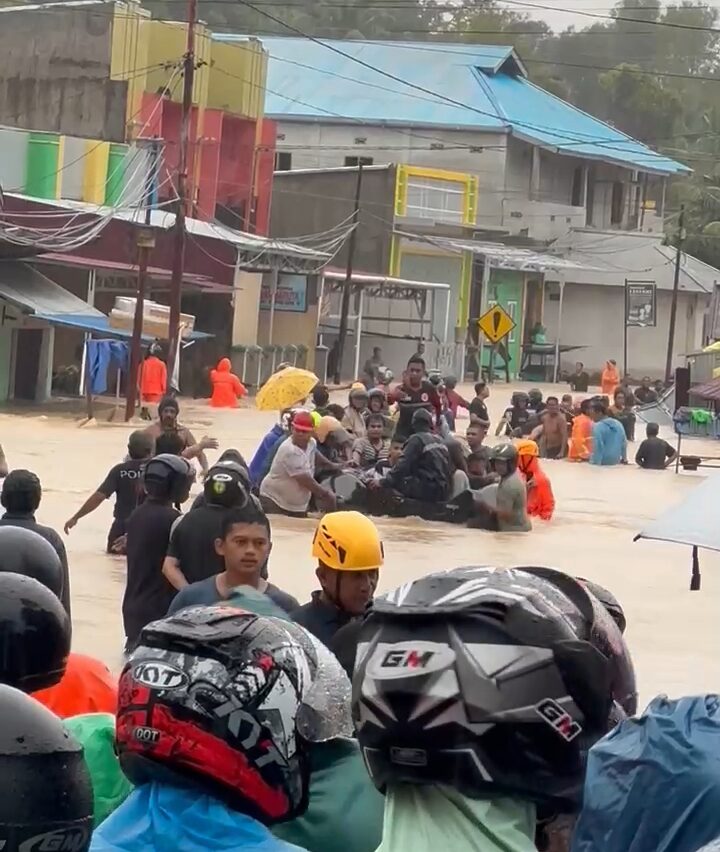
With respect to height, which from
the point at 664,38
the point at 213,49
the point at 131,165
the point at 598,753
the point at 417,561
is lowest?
the point at 417,561

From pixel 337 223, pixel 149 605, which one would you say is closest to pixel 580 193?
pixel 337 223

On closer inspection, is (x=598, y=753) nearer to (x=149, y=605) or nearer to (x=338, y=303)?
(x=149, y=605)

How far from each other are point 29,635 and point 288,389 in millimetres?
18987

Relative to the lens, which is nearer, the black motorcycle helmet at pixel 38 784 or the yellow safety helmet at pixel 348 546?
the black motorcycle helmet at pixel 38 784

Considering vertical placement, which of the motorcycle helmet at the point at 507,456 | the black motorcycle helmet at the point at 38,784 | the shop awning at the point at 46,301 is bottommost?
the motorcycle helmet at the point at 507,456

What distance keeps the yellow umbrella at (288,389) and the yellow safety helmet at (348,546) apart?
1544cm

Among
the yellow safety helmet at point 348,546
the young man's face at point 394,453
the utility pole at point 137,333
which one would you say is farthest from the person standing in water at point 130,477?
the utility pole at point 137,333

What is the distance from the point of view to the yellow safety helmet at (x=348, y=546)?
20.4 ft

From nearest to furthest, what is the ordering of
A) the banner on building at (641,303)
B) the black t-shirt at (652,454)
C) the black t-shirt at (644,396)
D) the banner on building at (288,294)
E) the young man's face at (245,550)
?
the young man's face at (245,550) → the black t-shirt at (652,454) → the black t-shirt at (644,396) → the banner on building at (288,294) → the banner on building at (641,303)

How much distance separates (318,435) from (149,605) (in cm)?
1010

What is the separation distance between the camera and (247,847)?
2895 millimetres

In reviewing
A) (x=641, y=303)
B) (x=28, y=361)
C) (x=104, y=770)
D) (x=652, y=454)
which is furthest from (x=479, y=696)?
(x=641, y=303)

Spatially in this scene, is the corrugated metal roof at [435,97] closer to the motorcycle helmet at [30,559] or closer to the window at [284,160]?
the window at [284,160]

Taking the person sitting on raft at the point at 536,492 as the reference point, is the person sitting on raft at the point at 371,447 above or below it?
above
